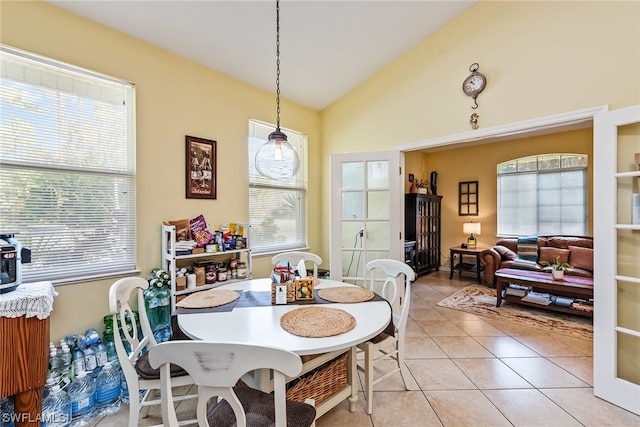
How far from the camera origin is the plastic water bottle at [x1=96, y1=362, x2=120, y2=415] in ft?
6.05

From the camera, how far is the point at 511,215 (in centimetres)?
557

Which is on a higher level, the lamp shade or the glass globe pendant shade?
the glass globe pendant shade

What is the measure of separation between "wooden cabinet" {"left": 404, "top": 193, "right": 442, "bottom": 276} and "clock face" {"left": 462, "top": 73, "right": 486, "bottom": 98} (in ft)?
8.91

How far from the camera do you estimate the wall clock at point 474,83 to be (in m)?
2.61

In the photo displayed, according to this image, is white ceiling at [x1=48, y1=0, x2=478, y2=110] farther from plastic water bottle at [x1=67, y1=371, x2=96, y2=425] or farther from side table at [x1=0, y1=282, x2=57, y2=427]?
plastic water bottle at [x1=67, y1=371, x2=96, y2=425]

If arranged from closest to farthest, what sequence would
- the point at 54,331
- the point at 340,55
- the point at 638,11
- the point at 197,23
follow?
the point at 638,11, the point at 54,331, the point at 197,23, the point at 340,55

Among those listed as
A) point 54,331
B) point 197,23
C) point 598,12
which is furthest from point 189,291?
point 598,12


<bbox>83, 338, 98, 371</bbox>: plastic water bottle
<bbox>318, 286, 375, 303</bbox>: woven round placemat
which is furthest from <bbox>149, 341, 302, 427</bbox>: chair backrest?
<bbox>83, 338, 98, 371</bbox>: plastic water bottle

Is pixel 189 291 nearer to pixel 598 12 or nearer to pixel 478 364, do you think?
pixel 478 364

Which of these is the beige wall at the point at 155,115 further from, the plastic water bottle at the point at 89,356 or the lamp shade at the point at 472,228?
the lamp shade at the point at 472,228

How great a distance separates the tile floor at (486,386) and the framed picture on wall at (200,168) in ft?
5.85

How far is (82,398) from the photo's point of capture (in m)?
1.77

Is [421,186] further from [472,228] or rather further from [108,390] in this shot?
[108,390]

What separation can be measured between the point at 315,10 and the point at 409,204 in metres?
3.81
